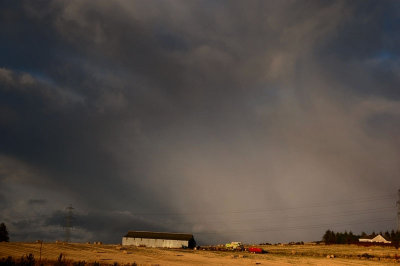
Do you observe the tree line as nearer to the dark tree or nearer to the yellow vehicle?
the yellow vehicle

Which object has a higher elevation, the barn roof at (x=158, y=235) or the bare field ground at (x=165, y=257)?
the barn roof at (x=158, y=235)

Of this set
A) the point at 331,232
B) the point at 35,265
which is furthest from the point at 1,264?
the point at 331,232

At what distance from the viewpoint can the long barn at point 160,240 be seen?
128250mm

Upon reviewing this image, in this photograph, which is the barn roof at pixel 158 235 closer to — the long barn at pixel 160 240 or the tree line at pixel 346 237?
the long barn at pixel 160 240

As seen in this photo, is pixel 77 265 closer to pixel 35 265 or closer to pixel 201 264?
pixel 35 265

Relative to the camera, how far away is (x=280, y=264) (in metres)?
69.6

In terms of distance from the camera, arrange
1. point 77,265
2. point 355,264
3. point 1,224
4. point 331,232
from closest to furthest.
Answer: point 77,265 → point 355,264 → point 1,224 → point 331,232

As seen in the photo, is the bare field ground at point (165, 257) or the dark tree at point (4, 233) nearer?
the bare field ground at point (165, 257)

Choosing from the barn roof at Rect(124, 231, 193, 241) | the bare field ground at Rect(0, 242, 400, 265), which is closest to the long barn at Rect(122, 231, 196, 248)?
the barn roof at Rect(124, 231, 193, 241)

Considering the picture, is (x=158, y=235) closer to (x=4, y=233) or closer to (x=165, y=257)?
(x=4, y=233)

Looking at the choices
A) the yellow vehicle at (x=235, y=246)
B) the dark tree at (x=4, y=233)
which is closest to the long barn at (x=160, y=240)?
the yellow vehicle at (x=235, y=246)

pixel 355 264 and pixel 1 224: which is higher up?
pixel 1 224

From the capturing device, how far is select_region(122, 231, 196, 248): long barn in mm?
128250

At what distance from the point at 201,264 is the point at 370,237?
434 feet
